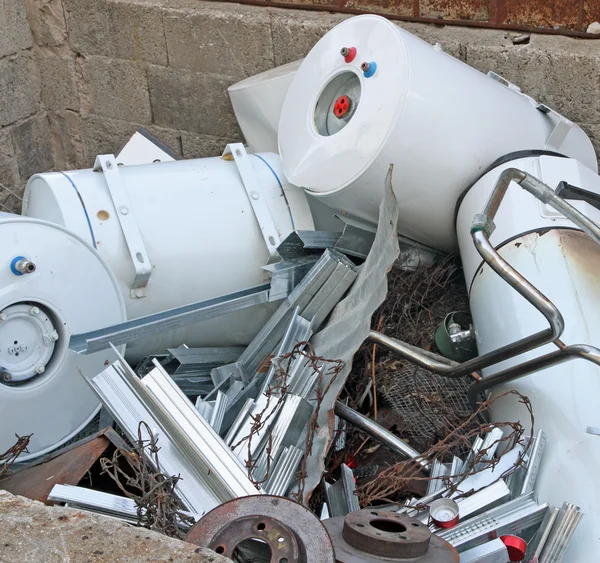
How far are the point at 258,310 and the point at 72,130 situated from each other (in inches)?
103

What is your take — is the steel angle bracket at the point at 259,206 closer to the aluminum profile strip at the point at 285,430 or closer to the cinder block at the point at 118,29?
the aluminum profile strip at the point at 285,430

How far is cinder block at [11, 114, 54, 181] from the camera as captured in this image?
17.8 feet

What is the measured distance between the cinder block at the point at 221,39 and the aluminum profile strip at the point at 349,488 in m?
2.48

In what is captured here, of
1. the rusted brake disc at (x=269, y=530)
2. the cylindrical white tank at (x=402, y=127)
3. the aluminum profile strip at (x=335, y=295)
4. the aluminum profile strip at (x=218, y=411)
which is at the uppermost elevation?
the cylindrical white tank at (x=402, y=127)

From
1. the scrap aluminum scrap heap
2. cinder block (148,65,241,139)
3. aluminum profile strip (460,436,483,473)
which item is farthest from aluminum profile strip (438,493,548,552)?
cinder block (148,65,241,139)

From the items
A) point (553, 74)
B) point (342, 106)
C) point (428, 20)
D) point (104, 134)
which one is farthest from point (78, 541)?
point (104, 134)

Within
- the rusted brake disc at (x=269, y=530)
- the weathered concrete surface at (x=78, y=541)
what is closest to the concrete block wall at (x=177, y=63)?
the rusted brake disc at (x=269, y=530)

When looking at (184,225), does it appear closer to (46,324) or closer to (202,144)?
(46,324)

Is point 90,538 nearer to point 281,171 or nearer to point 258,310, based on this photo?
point 258,310

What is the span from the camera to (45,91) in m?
5.55

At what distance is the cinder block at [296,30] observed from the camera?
4.35 meters

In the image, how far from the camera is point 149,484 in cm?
261

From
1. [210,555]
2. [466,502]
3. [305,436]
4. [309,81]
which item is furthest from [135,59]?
[210,555]

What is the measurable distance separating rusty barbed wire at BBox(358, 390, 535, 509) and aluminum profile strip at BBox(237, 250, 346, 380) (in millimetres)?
734
